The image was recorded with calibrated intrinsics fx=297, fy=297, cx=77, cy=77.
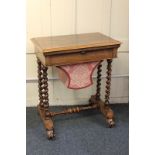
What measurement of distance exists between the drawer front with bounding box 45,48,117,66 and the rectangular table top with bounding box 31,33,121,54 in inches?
2.3

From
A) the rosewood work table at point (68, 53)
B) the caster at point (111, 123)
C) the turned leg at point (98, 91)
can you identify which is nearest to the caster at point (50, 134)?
the rosewood work table at point (68, 53)

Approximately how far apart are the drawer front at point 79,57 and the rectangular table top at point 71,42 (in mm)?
59

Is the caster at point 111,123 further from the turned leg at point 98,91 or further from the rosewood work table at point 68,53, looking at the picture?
the turned leg at point 98,91

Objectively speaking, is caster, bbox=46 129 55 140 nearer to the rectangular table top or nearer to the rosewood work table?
the rosewood work table

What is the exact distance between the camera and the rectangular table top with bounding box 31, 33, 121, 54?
2.34m

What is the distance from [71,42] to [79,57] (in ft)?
0.55

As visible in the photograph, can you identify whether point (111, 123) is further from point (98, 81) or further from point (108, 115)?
point (98, 81)

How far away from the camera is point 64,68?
2.46 meters

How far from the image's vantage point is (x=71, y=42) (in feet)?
8.26

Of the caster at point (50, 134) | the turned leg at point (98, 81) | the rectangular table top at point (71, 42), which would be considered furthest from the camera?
the turned leg at point (98, 81)

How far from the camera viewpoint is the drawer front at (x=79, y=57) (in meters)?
2.37

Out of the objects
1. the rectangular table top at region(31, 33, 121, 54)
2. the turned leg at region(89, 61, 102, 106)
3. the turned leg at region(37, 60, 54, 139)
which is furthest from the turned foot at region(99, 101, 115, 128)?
the rectangular table top at region(31, 33, 121, 54)
